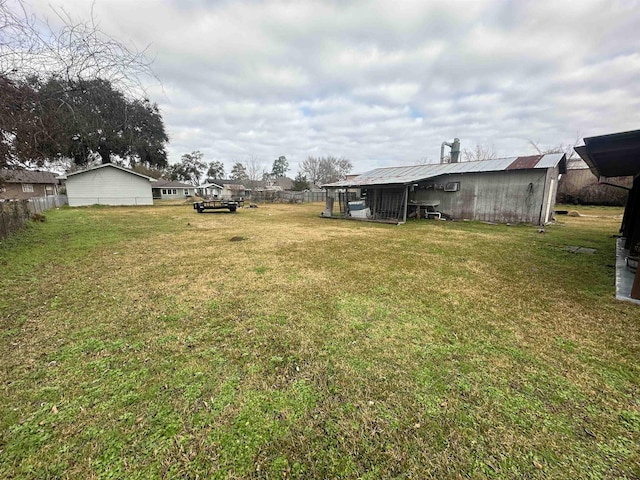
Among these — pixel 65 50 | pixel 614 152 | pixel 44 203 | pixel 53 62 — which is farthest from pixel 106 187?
pixel 614 152

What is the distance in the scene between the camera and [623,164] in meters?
5.90

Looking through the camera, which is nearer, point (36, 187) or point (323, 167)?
point (36, 187)

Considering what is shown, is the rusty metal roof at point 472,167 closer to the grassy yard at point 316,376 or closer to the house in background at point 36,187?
the grassy yard at point 316,376

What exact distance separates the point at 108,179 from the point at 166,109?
80.3 ft

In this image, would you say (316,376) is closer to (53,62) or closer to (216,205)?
(53,62)

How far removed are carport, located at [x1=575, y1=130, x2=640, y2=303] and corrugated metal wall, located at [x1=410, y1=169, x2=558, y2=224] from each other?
416 cm

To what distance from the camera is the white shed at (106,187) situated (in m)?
22.1

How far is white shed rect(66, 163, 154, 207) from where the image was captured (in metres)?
22.1

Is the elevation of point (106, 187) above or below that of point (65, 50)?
below

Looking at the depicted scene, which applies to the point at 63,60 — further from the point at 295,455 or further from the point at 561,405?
the point at 561,405

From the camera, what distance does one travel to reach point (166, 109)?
4469 mm

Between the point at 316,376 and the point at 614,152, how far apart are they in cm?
610

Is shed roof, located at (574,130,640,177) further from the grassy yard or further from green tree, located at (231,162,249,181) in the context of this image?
green tree, located at (231,162,249,181)

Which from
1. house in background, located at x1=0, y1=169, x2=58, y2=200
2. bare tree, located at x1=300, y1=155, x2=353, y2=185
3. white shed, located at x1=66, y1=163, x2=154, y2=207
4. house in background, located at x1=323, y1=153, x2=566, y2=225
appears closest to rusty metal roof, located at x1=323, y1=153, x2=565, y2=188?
house in background, located at x1=323, y1=153, x2=566, y2=225
